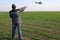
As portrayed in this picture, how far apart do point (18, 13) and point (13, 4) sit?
0.49 metres

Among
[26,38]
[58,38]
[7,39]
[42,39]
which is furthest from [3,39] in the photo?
[58,38]

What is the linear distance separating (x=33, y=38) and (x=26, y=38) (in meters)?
0.41

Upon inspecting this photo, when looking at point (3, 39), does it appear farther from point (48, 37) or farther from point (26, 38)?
point (48, 37)

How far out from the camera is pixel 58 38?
12.2 meters

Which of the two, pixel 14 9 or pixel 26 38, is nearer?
pixel 14 9

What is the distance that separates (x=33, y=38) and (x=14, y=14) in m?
2.31

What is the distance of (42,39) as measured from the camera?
12.0 meters

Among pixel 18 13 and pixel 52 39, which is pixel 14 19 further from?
pixel 52 39

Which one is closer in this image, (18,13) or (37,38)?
(18,13)

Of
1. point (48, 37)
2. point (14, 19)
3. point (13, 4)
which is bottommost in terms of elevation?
point (48, 37)

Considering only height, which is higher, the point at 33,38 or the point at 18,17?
the point at 18,17

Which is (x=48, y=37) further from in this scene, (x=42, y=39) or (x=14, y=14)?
(x=14, y=14)

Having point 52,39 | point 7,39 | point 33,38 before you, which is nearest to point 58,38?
point 52,39

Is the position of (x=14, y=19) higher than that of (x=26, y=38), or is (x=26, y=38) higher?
(x=14, y=19)
